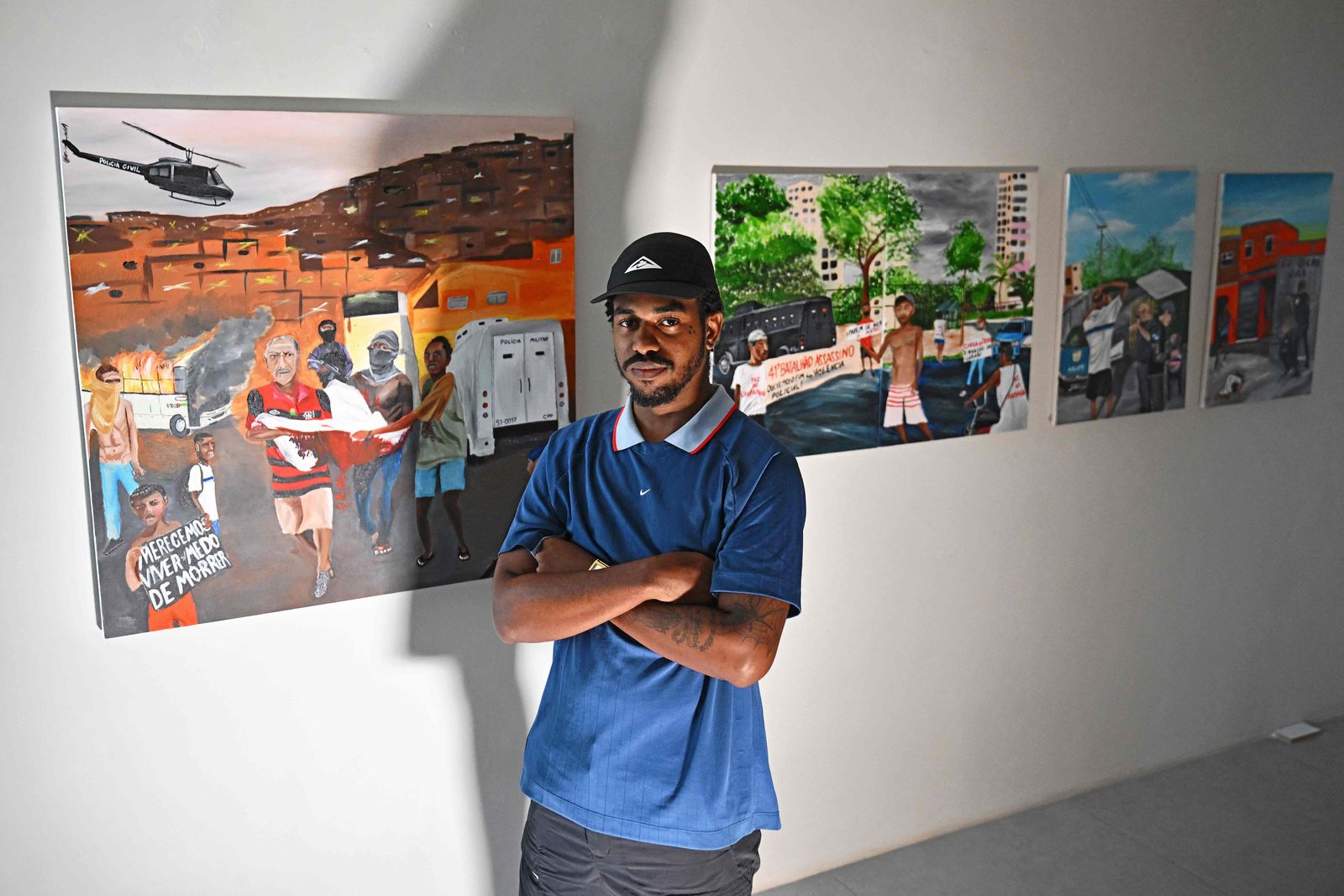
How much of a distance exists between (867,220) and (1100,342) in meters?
0.99

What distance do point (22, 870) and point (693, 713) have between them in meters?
1.43

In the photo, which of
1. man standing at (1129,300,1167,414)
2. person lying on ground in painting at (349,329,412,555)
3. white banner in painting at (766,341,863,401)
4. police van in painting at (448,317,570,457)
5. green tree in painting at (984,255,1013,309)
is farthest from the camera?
man standing at (1129,300,1167,414)

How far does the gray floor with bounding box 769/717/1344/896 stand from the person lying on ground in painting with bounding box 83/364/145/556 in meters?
2.11

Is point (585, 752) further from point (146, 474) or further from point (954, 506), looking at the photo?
point (954, 506)

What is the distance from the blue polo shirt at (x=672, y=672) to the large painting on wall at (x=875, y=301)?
32.3 inches

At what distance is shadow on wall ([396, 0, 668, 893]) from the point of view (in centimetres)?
247

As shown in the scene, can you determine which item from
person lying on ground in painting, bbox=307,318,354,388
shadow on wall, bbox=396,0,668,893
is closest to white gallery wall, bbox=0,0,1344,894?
shadow on wall, bbox=396,0,668,893

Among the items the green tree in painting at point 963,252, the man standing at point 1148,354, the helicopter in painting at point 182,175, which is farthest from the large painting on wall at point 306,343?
the man standing at point 1148,354

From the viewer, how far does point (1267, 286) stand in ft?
12.6

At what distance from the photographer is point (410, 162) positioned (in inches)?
94.8

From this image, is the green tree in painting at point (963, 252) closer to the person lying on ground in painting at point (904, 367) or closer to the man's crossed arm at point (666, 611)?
the person lying on ground in painting at point (904, 367)

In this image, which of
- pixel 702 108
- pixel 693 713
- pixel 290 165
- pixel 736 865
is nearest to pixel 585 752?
pixel 693 713

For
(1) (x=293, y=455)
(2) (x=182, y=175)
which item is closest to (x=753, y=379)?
(1) (x=293, y=455)

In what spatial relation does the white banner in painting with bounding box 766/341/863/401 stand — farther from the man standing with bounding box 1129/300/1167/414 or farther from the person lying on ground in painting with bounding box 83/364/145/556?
the person lying on ground in painting with bounding box 83/364/145/556
